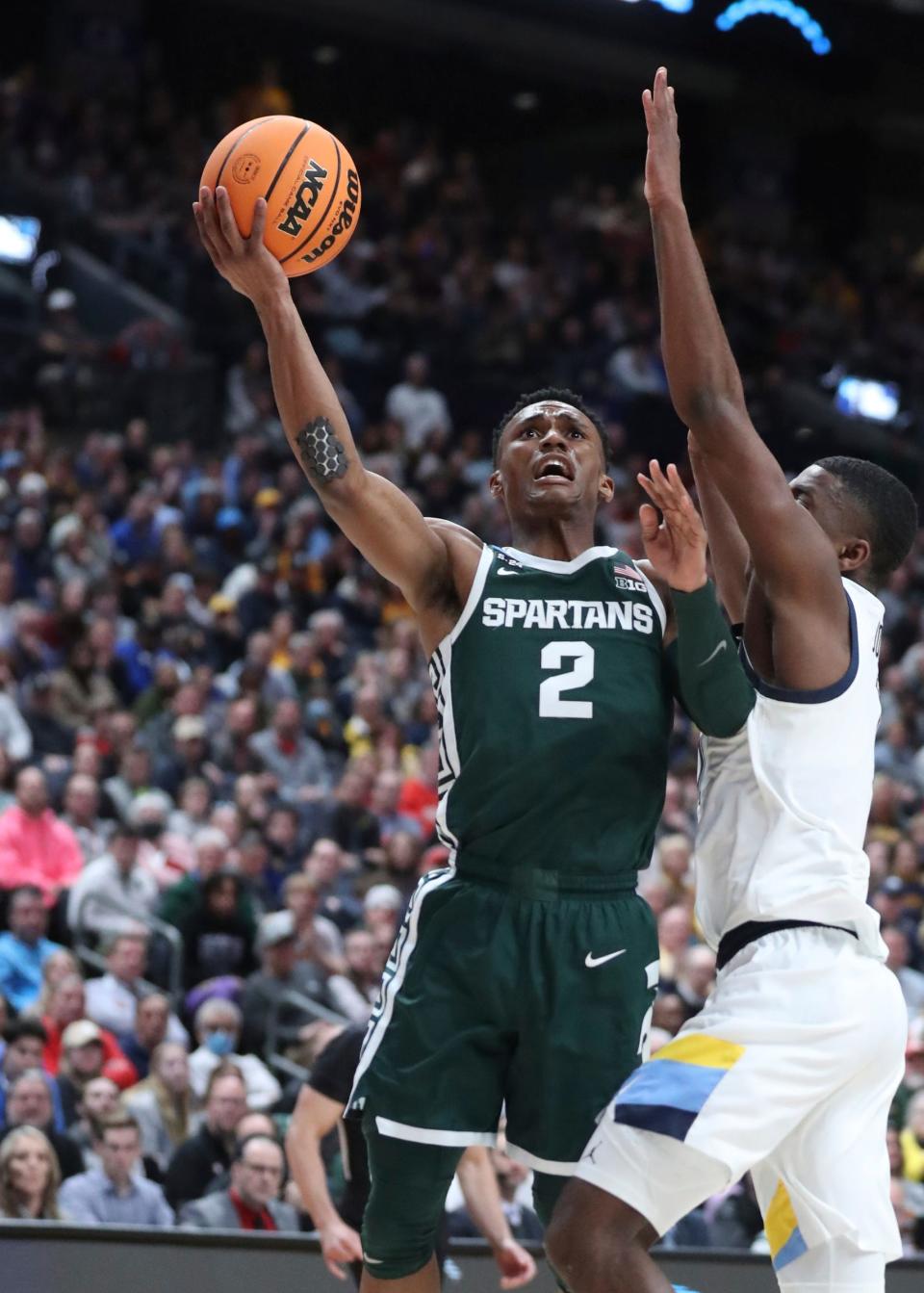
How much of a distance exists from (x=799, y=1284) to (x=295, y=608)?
31.3ft

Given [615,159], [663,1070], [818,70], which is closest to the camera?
[663,1070]

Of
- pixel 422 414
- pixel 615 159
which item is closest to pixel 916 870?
pixel 422 414

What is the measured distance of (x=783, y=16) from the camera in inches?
714

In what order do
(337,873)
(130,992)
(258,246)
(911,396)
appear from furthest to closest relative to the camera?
(911,396) < (337,873) < (130,992) < (258,246)

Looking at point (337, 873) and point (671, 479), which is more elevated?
point (671, 479)

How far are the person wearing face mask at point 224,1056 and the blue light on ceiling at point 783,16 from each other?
12.7 meters

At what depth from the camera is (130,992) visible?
8.34 metres

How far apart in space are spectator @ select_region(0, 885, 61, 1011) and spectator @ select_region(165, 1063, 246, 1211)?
136 centimetres

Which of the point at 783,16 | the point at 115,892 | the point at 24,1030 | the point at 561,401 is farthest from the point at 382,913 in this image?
the point at 783,16

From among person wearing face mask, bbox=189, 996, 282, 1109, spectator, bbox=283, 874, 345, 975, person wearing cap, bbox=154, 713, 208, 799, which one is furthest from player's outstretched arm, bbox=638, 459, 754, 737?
person wearing cap, bbox=154, 713, 208, 799

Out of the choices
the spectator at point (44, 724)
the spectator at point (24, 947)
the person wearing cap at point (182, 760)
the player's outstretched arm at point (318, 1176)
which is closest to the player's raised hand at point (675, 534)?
the player's outstretched arm at point (318, 1176)

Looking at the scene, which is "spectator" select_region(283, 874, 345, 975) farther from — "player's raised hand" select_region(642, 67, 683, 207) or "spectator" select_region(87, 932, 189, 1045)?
"player's raised hand" select_region(642, 67, 683, 207)

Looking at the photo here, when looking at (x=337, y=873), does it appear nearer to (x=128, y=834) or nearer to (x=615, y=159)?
(x=128, y=834)

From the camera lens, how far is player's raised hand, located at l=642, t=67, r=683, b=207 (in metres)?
3.86
